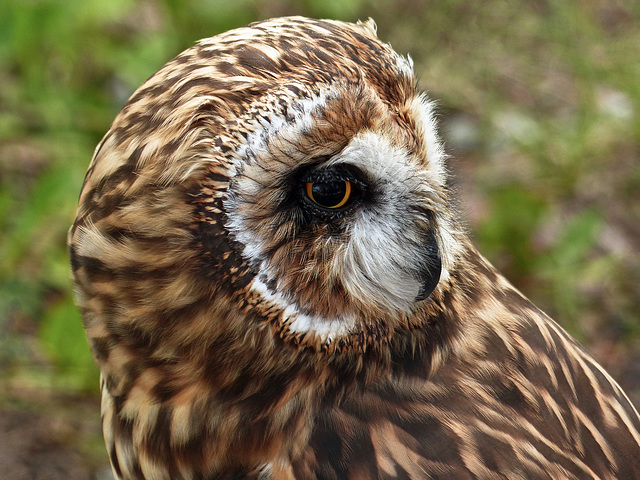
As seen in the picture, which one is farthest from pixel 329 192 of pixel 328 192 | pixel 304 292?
pixel 304 292

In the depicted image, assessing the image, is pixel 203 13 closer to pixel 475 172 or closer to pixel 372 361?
pixel 475 172

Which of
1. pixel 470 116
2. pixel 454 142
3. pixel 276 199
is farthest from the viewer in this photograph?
pixel 470 116

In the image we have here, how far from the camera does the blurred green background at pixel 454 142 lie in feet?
8.10

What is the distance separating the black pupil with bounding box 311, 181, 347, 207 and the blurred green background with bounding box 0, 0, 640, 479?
3.40 feet

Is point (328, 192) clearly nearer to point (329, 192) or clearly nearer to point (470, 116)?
point (329, 192)

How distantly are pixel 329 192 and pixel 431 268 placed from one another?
23 cm

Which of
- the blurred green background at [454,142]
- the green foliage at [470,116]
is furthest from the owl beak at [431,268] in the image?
the green foliage at [470,116]

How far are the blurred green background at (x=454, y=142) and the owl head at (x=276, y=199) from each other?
950 mm

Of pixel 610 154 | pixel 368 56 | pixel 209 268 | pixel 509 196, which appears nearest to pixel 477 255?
pixel 368 56

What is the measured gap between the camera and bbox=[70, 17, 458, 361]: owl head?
4.03 feet

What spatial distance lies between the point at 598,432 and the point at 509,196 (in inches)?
58.3

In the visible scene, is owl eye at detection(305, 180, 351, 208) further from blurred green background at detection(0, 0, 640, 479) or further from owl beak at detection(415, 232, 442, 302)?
blurred green background at detection(0, 0, 640, 479)

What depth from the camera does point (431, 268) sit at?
1.33m

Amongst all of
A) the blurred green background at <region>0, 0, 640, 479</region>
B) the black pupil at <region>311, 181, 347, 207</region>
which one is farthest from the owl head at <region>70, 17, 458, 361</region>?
the blurred green background at <region>0, 0, 640, 479</region>
